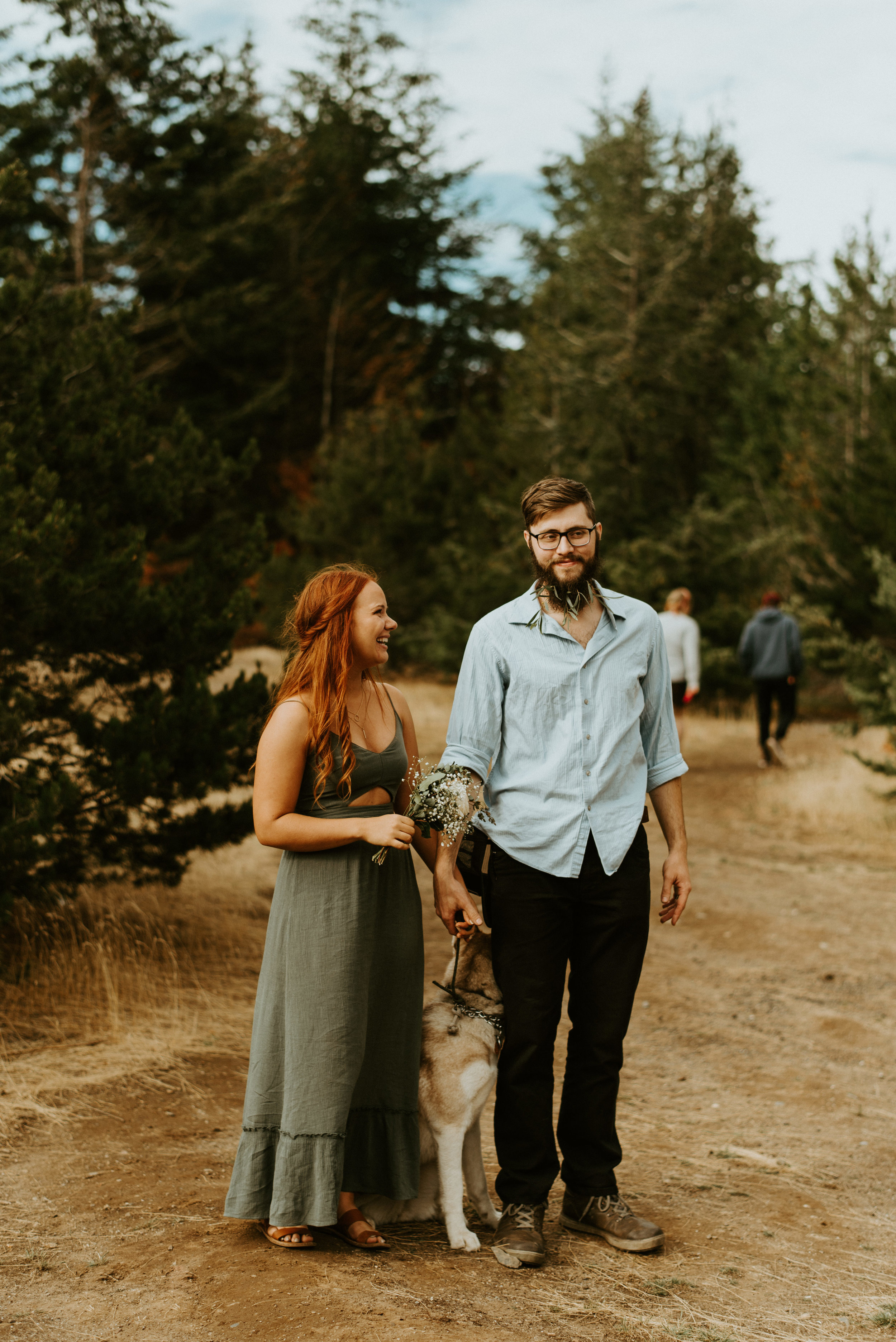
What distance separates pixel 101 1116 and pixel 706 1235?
7.70 ft

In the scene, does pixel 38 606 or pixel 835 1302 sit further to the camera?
pixel 38 606

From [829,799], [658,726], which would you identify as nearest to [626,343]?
[829,799]

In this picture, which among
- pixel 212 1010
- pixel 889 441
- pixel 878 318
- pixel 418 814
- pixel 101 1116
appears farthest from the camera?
pixel 878 318

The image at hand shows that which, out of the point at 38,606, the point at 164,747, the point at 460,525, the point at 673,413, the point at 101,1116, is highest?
the point at 673,413

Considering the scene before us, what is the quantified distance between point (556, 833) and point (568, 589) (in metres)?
0.70

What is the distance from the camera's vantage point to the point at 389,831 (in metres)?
3.00

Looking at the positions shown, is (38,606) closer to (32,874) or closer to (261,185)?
(32,874)

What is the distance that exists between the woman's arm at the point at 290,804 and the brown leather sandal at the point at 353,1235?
1.07 m

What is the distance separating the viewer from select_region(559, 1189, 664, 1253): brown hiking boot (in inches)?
132

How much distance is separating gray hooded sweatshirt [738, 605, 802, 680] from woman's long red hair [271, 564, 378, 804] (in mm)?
9836

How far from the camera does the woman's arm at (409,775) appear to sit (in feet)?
10.9

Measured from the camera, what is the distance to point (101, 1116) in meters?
4.48

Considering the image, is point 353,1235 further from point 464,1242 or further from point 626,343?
point 626,343

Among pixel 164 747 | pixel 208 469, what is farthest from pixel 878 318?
pixel 164 747
